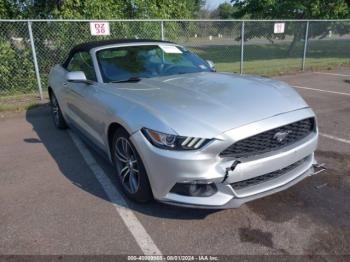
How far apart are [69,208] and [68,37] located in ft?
23.3

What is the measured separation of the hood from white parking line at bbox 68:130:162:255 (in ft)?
3.17

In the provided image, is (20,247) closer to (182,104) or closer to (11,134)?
(182,104)

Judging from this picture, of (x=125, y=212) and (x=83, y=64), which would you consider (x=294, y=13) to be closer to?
(x=83, y=64)

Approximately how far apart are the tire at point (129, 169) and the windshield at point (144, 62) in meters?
0.98

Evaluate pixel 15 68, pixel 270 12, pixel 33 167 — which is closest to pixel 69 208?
pixel 33 167

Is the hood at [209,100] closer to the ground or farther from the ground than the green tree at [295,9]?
closer to the ground

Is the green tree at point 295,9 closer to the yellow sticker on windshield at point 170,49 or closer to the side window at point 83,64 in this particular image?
the yellow sticker on windshield at point 170,49

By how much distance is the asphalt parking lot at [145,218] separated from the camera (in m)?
2.79

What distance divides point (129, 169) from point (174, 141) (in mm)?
811

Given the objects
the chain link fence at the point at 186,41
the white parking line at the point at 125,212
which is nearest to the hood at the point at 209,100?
the white parking line at the point at 125,212

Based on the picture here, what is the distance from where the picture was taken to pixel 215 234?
2922mm

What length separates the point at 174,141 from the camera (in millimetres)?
2779

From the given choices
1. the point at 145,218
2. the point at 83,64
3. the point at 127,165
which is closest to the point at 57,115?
the point at 83,64

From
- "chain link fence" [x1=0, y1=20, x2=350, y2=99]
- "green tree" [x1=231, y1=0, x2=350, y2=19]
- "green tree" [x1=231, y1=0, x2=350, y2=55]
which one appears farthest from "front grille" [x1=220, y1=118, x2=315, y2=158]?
"green tree" [x1=231, y1=0, x2=350, y2=19]
